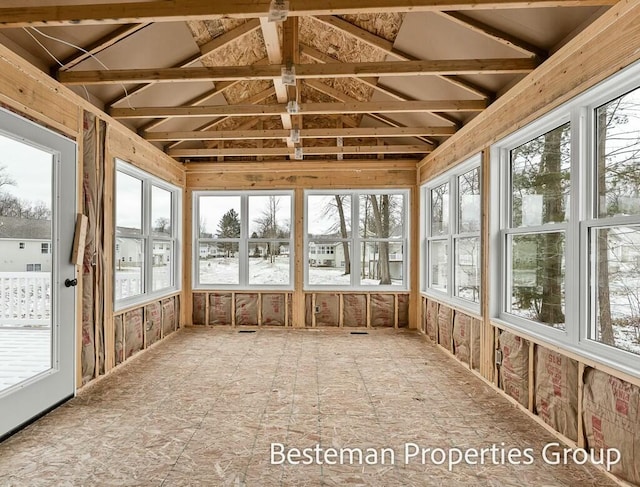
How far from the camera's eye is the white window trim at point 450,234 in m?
4.41

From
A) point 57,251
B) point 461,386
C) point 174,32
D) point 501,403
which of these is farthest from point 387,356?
point 174,32

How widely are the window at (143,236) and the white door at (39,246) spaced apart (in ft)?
3.22

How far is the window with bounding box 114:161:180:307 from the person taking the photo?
4566 mm

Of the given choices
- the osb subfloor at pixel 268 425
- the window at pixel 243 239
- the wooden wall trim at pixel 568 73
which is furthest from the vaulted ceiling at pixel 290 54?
the osb subfloor at pixel 268 425

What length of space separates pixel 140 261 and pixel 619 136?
5.25 metres

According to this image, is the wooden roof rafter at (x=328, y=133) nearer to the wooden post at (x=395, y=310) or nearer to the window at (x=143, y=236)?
the window at (x=143, y=236)

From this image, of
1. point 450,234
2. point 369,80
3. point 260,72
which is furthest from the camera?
point 450,234

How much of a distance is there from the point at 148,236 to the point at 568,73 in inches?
199

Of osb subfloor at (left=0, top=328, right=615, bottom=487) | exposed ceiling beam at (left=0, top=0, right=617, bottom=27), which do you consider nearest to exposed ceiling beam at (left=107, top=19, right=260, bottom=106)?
exposed ceiling beam at (left=0, top=0, right=617, bottom=27)

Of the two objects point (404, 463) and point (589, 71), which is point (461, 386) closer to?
point (404, 463)

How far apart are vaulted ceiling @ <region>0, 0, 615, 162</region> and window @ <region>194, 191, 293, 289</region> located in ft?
3.80

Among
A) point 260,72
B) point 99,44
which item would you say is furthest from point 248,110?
point 99,44

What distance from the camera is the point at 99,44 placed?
3.20 m

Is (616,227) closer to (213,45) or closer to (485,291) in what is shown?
(485,291)
